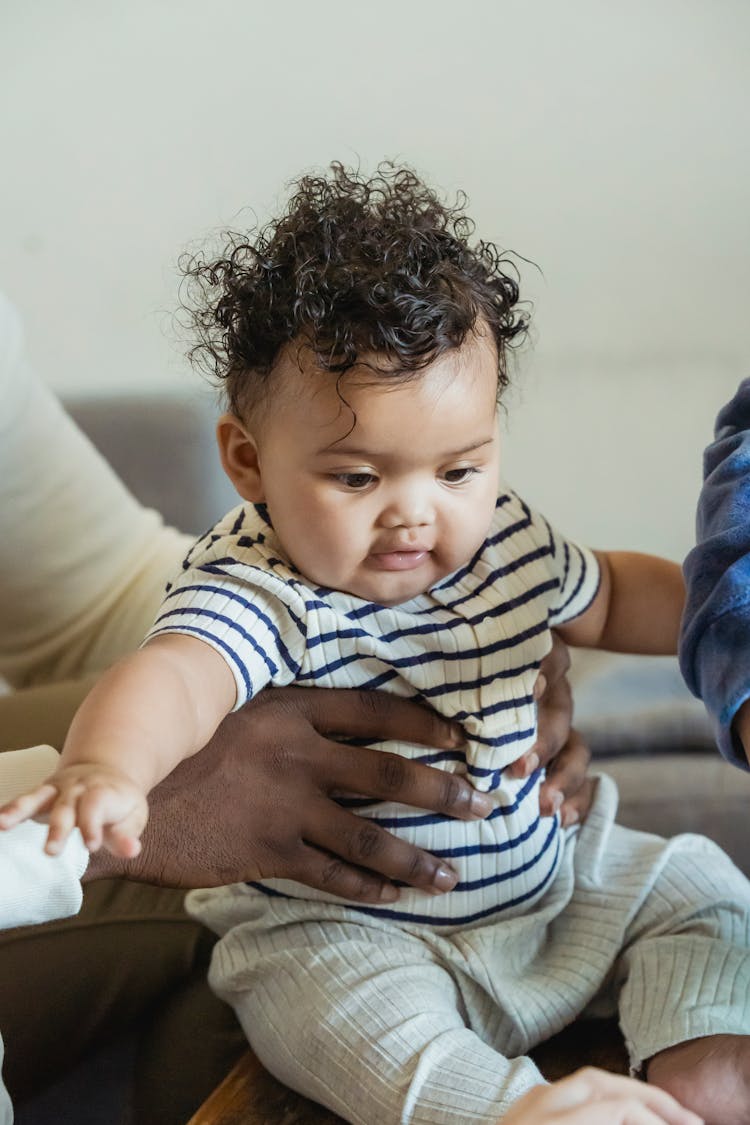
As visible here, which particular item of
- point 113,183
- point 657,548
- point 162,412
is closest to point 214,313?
point 162,412

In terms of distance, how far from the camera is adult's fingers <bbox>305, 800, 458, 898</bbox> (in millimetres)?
800

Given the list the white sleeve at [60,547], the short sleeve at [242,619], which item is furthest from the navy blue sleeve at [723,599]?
the white sleeve at [60,547]

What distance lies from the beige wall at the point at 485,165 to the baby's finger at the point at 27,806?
4.07 ft

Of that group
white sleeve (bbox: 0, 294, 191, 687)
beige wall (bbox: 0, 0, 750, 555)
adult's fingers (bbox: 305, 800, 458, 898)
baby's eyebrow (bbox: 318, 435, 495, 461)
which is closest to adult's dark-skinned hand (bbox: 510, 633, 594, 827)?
adult's fingers (bbox: 305, 800, 458, 898)

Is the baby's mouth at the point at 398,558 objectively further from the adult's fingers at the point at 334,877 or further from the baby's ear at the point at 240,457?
the adult's fingers at the point at 334,877

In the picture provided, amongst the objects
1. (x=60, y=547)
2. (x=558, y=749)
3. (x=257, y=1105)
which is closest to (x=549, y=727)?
(x=558, y=749)

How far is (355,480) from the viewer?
2.38ft

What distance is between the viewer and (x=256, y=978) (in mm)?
824

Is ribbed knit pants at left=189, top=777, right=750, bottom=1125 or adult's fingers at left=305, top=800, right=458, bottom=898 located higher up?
adult's fingers at left=305, top=800, right=458, bottom=898

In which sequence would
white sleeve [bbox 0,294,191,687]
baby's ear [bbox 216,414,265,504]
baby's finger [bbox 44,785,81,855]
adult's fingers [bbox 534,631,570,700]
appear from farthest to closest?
white sleeve [bbox 0,294,191,687] → adult's fingers [bbox 534,631,570,700] → baby's ear [bbox 216,414,265,504] → baby's finger [bbox 44,785,81,855]

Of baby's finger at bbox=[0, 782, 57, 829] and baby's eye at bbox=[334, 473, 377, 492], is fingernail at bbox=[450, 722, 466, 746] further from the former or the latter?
baby's finger at bbox=[0, 782, 57, 829]

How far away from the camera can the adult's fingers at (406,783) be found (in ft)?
2.62

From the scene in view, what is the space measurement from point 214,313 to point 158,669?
245 mm

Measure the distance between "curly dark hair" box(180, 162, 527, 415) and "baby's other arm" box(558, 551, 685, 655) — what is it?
0.21m
